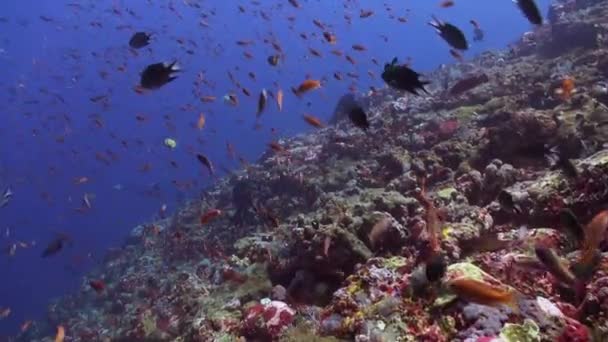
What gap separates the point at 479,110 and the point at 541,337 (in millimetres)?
9397

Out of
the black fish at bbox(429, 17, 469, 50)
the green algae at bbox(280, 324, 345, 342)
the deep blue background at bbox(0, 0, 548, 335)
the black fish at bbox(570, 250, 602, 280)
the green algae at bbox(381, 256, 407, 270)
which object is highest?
the black fish at bbox(429, 17, 469, 50)

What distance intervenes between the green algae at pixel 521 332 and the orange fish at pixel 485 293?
0.17m

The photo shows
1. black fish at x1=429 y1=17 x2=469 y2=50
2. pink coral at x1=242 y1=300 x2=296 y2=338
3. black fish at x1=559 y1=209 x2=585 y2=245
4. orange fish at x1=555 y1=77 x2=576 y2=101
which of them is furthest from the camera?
orange fish at x1=555 y1=77 x2=576 y2=101

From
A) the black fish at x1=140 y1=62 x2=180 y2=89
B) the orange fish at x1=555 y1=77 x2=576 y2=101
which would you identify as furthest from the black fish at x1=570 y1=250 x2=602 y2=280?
the orange fish at x1=555 y1=77 x2=576 y2=101

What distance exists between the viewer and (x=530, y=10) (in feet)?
19.6

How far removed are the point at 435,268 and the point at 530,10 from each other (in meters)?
3.77

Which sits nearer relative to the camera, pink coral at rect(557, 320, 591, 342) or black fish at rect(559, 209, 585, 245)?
pink coral at rect(557, 320, 591, 342)

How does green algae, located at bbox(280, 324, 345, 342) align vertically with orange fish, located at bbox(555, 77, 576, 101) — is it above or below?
below

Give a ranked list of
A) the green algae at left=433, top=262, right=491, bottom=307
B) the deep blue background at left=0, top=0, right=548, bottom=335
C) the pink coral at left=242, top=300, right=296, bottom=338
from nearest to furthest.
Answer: the green algae at left=433, top=262, right=491, bottom=307 < the pink coral at left=242, top=300, right=296, bottom=338 < the deep blue background at left=0, top=0, right=548, bottom=335

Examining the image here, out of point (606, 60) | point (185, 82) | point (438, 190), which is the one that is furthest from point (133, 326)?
point (185, 82)

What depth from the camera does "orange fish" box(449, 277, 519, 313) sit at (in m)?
3.42

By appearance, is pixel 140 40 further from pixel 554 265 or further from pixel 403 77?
pixel 554 265

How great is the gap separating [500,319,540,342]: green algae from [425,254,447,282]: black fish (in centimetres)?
73

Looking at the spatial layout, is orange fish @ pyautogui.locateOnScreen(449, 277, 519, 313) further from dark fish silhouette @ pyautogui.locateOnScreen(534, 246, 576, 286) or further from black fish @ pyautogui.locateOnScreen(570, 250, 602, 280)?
black fish @ pyautogui.locateOnScreen(570, 250, 602, 280)
